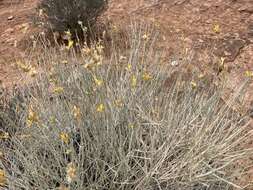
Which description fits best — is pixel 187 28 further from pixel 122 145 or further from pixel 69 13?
pixel 122 145

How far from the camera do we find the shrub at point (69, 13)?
14.0ft

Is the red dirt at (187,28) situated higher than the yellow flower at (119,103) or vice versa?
the yellow flower at (119,103)

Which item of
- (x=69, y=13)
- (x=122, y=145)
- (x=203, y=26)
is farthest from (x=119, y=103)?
(x=203, y=26)

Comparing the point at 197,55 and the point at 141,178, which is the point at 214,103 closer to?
the point at 141,178

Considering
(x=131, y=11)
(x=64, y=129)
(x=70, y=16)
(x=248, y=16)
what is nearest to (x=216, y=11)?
(x=248, y=16)

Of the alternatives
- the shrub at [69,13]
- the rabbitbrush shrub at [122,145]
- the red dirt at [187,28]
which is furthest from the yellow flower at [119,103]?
the shrub at [69,13]

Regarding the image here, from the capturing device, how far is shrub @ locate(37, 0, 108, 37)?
4254mm

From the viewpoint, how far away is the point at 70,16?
4.26m

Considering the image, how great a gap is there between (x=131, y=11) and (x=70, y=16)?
2.47ft

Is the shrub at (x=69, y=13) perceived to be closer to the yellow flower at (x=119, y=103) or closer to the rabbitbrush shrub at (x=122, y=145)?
the rabbitbrush shrub at (x=122, y=145)

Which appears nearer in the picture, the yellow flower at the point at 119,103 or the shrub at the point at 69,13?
the yellow flower at the point at 119,103

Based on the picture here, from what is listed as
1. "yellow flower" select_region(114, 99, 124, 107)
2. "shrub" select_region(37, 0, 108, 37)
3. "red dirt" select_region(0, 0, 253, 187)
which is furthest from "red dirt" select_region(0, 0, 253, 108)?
"yellow flower" select_region(114, 99, 124, 107)

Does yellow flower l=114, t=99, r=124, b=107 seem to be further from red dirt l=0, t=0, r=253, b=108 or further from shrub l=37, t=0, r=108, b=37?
shrub l=37, t=0, r=108, b=37

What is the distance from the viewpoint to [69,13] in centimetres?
424
